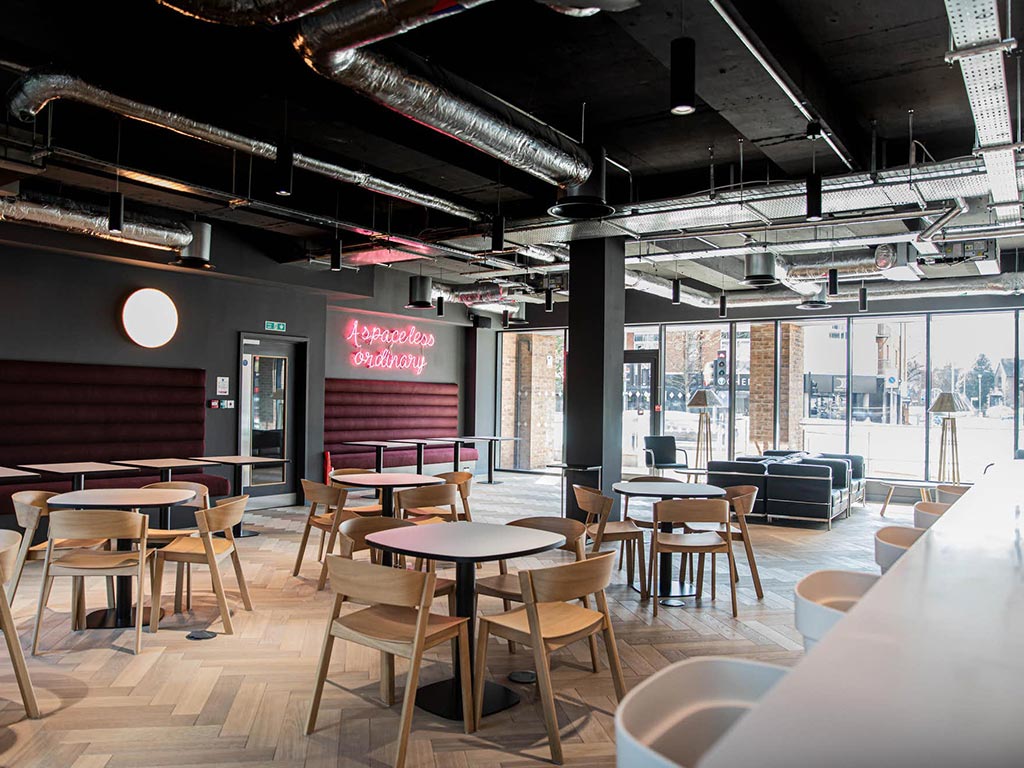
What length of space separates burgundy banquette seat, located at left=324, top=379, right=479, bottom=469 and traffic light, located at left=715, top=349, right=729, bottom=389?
4797mm

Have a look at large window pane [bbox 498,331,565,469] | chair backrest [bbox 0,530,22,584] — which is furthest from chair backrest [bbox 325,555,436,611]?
large window pane [bbox 498,331,565,469]

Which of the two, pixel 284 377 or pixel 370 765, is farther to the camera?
pixel 284 377

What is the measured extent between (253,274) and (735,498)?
696 centimetres

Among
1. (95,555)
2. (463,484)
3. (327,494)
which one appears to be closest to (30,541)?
(95,555)

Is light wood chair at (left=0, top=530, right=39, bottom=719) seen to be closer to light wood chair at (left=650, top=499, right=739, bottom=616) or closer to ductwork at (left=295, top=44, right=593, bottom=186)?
ductwork at (left=295, top=44, right=593, bottom=186)

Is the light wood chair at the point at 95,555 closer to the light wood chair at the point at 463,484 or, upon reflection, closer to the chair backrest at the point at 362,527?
the chair backrest at the point at 362,527

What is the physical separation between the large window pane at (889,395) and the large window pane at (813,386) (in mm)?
251

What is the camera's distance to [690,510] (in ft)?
18.1

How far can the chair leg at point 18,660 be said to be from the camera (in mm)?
3520

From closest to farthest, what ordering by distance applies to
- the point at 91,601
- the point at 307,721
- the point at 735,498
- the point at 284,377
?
the point at 307,721
the point at 91,601
the point at 735,498
the point at 284,377

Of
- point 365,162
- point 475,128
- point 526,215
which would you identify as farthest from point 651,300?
point 475,128

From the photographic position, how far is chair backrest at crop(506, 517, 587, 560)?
4.43 m

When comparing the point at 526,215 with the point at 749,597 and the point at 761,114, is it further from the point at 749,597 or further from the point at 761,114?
the point at 749,597

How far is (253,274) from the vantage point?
1011 cm
